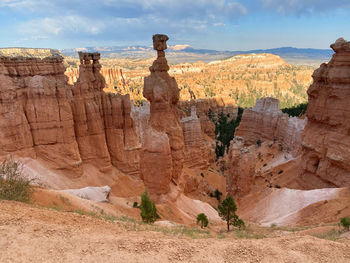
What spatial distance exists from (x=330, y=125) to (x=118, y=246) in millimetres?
20596

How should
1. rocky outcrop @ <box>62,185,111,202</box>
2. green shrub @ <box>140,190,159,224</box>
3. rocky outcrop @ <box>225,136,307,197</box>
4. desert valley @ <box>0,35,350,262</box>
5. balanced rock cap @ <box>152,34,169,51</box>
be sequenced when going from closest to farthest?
desert valley @ <box>0,35,350,262</box>
green shrub @ <box>140,190,159,224</box>
rocky outcrop @ <box>62,185,111,202</box>
balanced rock cap @ <box>152,34,169,51</box>
rocky outcrop @ <box>225,136,307,197</box>

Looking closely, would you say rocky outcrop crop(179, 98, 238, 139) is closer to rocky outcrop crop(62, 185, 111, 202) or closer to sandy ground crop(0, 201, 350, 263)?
rocky outcrop crop(62, 185, 111, 202)

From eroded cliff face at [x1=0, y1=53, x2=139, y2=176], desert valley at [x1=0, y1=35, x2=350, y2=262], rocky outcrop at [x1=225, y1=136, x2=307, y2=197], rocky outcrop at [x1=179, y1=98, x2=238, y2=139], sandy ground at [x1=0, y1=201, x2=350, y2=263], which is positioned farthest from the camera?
rocky outcrop at [x1=179, y1=98, x2=238, y2=139]

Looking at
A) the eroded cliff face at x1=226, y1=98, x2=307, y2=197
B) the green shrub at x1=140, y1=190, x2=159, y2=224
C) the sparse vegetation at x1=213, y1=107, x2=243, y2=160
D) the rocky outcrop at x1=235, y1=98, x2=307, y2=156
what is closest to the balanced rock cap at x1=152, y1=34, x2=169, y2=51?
the green shrub at x1=140, y1=190, x2=159, y2=224

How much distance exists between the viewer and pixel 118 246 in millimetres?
6547

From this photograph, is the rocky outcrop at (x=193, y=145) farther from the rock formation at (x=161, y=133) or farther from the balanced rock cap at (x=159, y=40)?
the balanced rock cap at (x=159, y=40)

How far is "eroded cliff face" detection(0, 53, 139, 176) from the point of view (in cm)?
1933

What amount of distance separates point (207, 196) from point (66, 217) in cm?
1873

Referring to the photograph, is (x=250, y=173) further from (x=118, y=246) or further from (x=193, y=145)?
(x=118, y=246)

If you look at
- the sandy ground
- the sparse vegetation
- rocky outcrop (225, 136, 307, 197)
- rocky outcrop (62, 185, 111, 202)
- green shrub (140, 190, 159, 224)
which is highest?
the sandy ground

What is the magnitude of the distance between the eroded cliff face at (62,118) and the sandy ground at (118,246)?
13.9 meters

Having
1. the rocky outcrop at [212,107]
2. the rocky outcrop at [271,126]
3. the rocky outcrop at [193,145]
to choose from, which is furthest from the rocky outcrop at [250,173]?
the rocky outcrop at [212,107]

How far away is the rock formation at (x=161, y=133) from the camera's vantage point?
1653 cm

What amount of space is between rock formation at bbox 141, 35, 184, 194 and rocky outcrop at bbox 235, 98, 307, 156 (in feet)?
68.5
